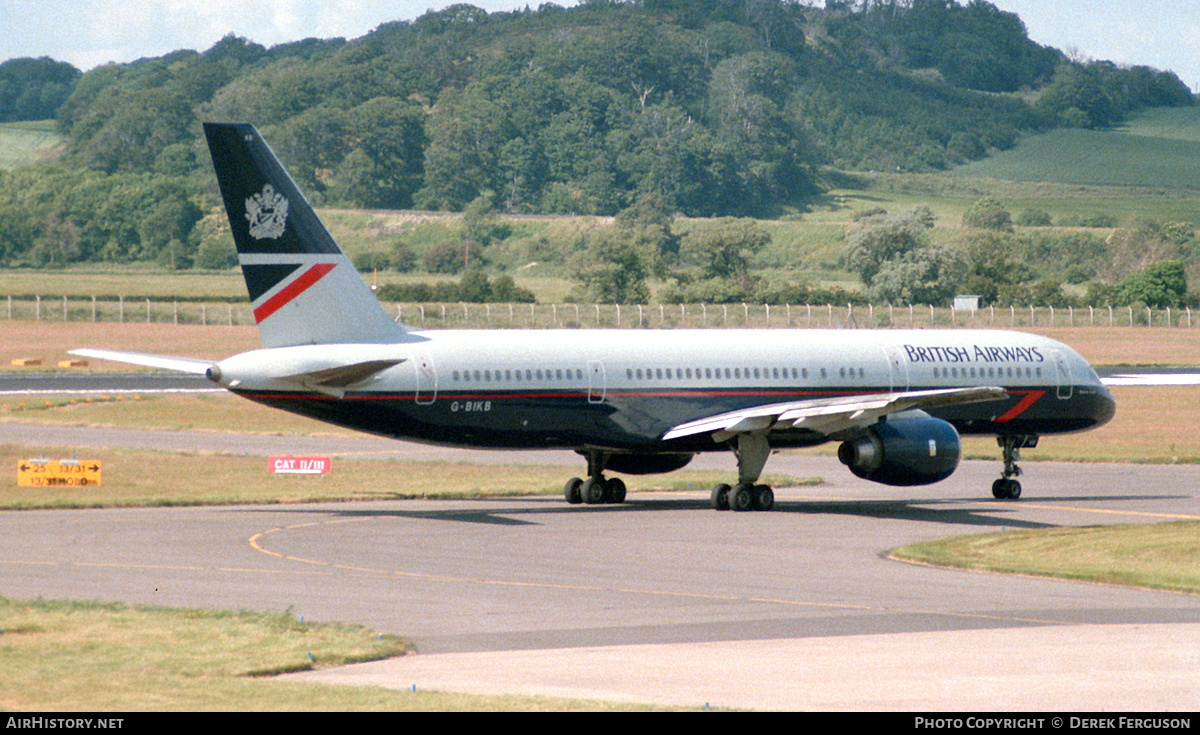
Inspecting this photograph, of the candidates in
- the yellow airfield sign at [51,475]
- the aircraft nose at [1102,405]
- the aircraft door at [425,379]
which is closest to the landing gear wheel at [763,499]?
the aircraft door at [425,379]

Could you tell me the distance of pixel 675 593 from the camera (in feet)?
82.2

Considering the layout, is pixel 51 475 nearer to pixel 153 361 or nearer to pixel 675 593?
pixel 153 361

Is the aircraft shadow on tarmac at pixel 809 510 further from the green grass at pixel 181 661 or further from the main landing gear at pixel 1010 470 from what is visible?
the green grass at pixel 181 661

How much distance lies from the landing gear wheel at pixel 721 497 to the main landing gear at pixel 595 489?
276 centimetres

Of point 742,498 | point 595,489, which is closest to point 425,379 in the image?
point 595,489

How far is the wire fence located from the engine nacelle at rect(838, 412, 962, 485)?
7154 centimetres

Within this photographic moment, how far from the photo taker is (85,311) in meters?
123

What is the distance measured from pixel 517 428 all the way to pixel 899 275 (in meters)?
112

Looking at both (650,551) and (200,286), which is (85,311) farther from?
(650,551)

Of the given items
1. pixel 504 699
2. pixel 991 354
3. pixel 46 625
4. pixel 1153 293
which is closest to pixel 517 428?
pixel 991 354

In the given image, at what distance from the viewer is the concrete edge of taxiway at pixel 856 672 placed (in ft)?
53.6

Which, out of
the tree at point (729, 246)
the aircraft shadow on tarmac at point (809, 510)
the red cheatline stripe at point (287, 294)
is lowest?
the aircraft shadow on tarmac at point (809, 510)

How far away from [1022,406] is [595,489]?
11.9 metres

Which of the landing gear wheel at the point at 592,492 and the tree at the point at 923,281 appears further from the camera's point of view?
the tree at the point at 923,281
